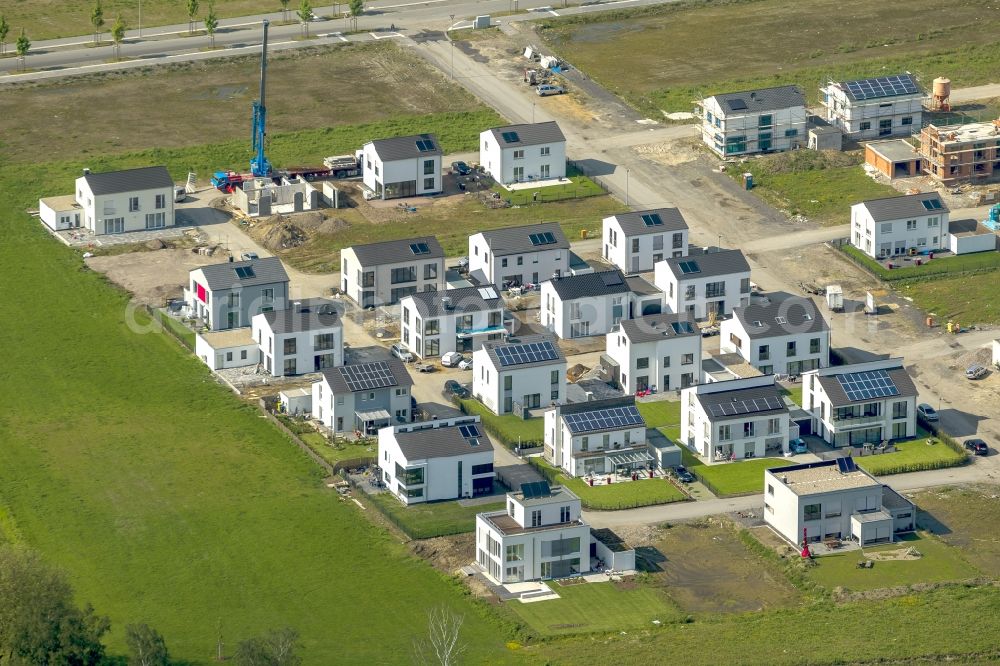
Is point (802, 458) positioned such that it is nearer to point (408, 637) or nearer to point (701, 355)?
point (701, 355)

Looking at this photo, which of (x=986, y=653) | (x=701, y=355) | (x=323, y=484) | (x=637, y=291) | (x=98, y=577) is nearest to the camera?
(x=986, y=653)

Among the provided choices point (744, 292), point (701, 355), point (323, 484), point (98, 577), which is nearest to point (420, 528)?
point (323, 484)

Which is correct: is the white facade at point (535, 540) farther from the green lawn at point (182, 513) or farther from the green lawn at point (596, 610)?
the green lawn at point (182, 513)

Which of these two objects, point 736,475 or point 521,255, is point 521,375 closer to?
point 736,475

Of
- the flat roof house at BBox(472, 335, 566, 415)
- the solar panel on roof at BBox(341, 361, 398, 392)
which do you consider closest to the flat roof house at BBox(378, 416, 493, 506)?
the solar panel on roof at BBox(341, 361, 398, 392)

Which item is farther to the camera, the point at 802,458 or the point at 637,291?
the point at 637,291

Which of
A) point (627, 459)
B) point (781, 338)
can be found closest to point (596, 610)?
point (627, 459)

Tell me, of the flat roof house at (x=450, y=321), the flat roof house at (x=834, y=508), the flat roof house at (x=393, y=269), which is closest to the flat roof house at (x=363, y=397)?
the flat roof house at (x=450, y=321)
